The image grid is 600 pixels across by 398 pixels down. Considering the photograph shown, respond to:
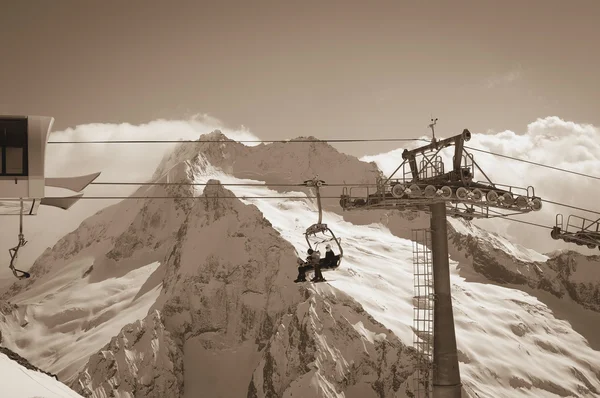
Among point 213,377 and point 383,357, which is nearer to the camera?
point 383,357

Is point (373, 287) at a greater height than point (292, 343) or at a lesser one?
greater

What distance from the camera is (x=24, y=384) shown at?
72.0 feet

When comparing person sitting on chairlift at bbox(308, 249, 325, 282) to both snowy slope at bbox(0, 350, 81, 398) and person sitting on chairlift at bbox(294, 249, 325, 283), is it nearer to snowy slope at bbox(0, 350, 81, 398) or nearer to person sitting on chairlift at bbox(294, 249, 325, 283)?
person sitting on chairlift at bbox(294, 249, 325, 283)

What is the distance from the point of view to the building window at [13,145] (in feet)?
57.3

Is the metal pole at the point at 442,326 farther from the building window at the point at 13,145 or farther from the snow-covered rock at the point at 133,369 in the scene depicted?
the snow-covered rock at the point at 133,369

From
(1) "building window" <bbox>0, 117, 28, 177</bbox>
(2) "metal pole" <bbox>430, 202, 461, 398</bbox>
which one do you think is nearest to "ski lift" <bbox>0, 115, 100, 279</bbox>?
(1) "building window" <bbox>0, 117, 28, 177</bbox>

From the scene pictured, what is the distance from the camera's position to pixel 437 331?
27.3m

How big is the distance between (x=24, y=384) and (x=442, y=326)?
1654 cm

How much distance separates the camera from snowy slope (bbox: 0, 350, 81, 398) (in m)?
20.8

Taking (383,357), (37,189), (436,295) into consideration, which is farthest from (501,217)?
(383,357)

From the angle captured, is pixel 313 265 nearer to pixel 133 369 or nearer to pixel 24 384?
pixel 24 384

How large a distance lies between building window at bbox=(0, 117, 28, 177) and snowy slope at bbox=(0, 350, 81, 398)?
7466 millimetres

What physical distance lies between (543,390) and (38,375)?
17789 centimetres

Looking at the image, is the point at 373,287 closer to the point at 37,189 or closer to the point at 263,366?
the point at 263,366
